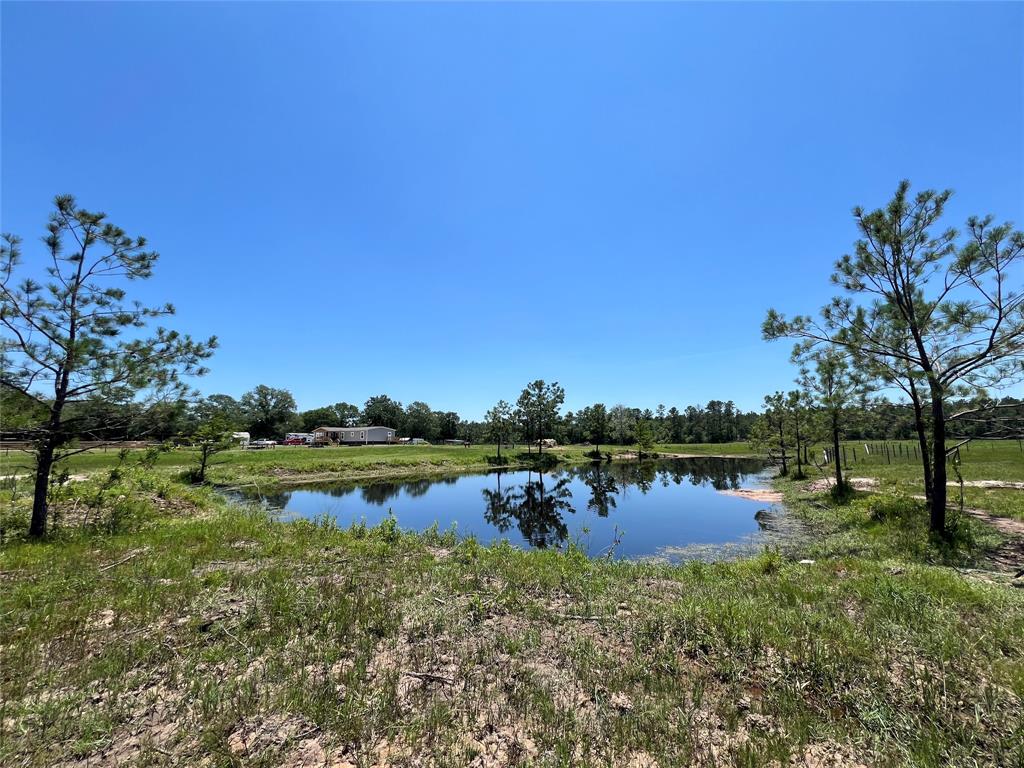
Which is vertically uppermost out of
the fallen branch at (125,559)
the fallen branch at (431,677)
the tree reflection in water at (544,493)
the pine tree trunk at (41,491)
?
the pine tree trunk at (41,491)

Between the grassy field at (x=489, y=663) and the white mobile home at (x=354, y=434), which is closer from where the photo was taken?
the grassy field at (x=489, y=663)

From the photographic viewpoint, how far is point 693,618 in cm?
559

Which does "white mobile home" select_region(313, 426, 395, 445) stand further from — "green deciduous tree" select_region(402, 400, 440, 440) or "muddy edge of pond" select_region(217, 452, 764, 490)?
"muddy edge of pond" select_region(217, 452, 764, 490)

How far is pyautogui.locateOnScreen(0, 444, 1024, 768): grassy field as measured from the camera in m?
3.29

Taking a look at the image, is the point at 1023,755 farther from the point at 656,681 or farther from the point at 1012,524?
the point at 1012,524

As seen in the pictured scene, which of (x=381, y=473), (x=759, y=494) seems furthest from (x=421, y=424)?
(x=759, y=494)

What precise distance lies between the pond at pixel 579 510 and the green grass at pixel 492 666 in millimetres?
5797

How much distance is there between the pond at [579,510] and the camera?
1445 centimetres

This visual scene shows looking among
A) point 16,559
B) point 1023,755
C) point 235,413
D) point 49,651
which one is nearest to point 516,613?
point 1023,755

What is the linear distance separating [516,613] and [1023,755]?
195 inches

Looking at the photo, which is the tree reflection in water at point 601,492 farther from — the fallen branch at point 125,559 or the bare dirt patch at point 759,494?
the fallen branch at point 125,559

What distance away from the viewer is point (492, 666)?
457 centimetres

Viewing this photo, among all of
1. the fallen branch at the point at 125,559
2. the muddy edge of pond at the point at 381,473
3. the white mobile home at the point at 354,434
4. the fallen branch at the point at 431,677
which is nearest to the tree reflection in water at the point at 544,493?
the muddy edge of pond at the point at 381,473

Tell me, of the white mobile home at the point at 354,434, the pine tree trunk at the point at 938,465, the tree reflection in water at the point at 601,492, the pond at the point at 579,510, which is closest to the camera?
the pine tree trunk at the point at 938,465
